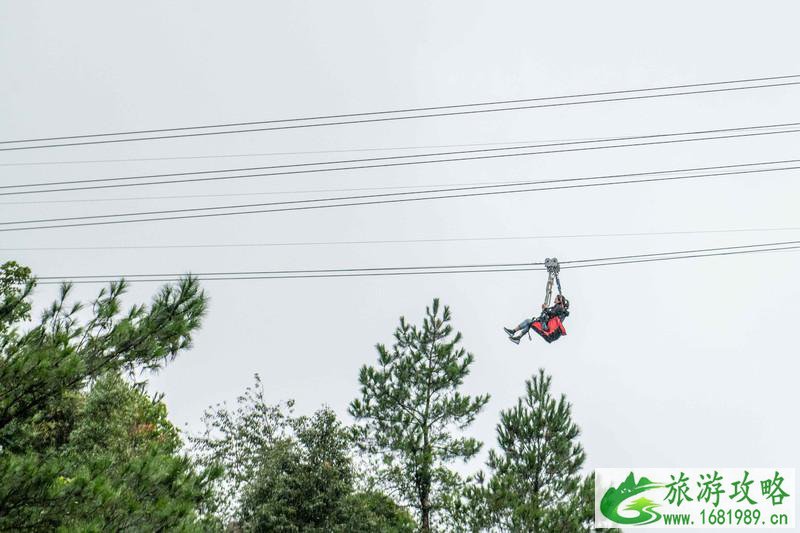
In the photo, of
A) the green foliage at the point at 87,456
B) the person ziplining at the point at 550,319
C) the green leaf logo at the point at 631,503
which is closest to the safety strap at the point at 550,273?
the person ziplining at the point at 550,319

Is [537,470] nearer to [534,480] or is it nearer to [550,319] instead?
[534,480]

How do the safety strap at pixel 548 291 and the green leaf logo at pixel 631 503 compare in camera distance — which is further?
the green leaf logo at pixel 631 503

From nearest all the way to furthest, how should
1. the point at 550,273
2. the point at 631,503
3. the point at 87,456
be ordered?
the point at 87,456, the point at 550,273, the point at 631,503

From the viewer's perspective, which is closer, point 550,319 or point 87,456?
point 87,456

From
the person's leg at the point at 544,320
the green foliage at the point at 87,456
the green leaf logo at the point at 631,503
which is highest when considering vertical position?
the person's leg at the point at 544,320

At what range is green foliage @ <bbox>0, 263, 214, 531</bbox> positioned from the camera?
31.1 ft

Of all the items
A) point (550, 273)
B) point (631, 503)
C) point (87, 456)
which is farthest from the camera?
point (631, 503)

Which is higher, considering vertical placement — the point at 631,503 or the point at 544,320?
the point at 544,320

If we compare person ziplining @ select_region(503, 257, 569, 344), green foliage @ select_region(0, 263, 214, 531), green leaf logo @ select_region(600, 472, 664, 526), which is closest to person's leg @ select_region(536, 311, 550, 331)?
person ziplining @ select_region(503, 257, 569, 344)

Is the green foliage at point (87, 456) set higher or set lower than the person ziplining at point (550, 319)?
lower

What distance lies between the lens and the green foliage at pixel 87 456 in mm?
9477

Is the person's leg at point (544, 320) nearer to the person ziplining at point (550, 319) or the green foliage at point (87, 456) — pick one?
the person ziplining at point (550, 319)

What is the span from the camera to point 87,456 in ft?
34.4

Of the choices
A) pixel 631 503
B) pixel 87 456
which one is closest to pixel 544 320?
pixel 631 503
